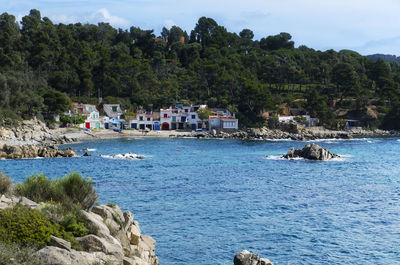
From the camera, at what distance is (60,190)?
674 inches

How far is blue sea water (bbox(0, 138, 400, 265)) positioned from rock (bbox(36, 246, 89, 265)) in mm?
6900

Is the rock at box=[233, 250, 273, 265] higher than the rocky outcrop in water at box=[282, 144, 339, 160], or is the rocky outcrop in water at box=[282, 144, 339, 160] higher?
the rocky outcrop in water at box=[282, 144, 339, 160]

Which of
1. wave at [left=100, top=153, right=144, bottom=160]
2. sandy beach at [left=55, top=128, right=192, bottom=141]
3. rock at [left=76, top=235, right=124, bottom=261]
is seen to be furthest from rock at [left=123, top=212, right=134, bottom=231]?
sandy beach at [left=55, top=128, right=192, bottom=141]

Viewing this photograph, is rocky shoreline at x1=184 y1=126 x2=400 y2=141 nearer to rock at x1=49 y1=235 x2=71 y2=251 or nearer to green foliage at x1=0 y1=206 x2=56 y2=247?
green foliage at x1=0 y1=206 x2=56 y2=247

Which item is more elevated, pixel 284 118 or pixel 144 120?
pixel 284 118

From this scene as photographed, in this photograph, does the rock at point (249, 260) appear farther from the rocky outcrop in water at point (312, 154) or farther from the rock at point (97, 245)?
the rocky outcrop in water at point (312, 154)

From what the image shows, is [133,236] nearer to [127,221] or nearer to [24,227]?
[127,221]

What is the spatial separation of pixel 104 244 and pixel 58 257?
2139 mm

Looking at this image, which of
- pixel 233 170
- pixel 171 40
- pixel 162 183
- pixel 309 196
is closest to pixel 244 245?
pixel 309 196

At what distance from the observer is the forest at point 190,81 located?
3765 inches

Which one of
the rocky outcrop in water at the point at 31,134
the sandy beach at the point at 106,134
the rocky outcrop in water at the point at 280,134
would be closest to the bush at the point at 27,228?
the rocky outcrop in water at the point at 31,134

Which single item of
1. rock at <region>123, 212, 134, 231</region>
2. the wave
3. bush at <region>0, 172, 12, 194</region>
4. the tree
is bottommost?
the wave

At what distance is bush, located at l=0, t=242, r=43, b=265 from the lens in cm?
1034

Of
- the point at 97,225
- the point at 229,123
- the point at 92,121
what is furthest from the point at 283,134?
the point at 97,225
